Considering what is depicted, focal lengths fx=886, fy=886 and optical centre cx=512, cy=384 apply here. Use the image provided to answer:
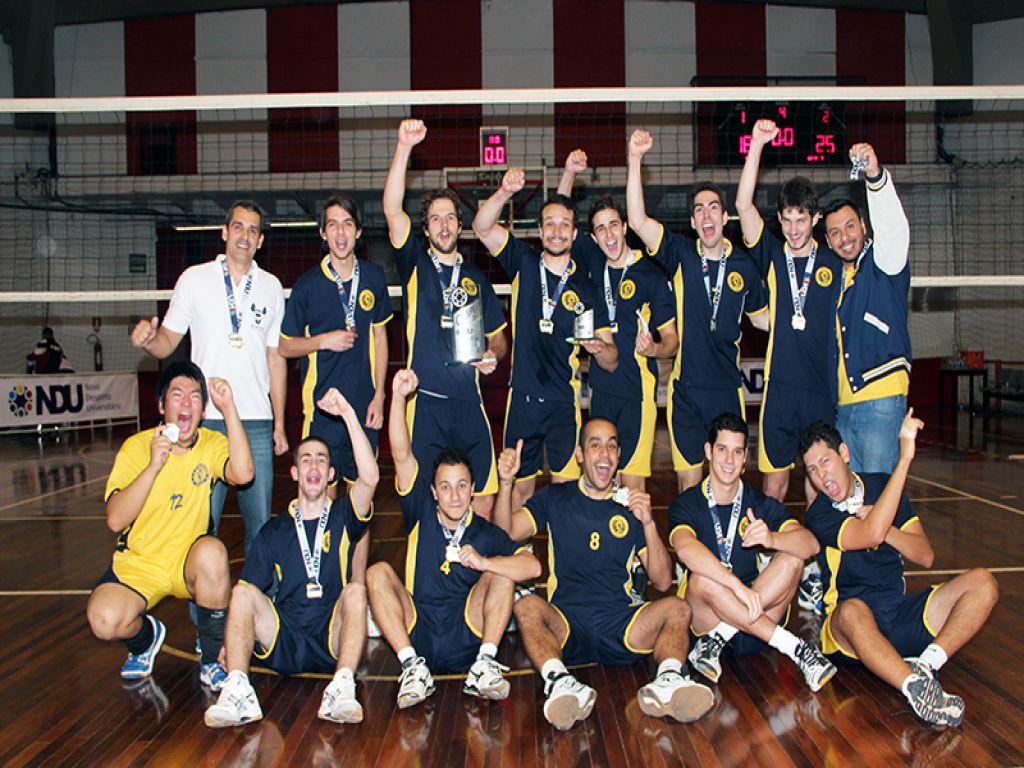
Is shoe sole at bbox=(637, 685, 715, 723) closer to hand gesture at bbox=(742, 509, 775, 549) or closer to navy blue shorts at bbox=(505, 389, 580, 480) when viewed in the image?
hand gesture at bbox=(742, 509, 775, 549)

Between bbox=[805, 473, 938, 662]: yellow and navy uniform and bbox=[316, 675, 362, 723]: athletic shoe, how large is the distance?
2.08 metres

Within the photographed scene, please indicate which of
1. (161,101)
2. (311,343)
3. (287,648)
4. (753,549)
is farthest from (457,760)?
(161,101)

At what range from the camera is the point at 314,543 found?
13.1 feet

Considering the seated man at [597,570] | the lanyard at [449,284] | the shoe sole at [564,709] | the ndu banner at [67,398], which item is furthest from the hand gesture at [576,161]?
the ndu banner at [67,398]

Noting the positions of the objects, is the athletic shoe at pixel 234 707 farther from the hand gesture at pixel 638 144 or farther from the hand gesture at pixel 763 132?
the hand gesture at pixel 763 132

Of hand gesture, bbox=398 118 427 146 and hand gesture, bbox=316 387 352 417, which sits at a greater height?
hand gesture, bbox=398 118 427 146

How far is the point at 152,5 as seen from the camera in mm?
16266

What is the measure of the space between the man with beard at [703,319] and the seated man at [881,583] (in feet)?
2.94

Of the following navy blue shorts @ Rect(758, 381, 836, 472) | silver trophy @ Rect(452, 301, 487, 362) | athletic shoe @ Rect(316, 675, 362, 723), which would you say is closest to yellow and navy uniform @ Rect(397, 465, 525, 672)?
athletic shoe @ Rect(316, 675, 362, 723)

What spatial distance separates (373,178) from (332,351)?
37.8 feet

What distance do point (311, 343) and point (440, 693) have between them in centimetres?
188

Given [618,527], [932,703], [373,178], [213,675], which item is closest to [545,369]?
[618,527]

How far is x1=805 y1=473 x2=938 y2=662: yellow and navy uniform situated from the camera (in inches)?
149

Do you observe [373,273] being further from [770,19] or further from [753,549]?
[770,19]
